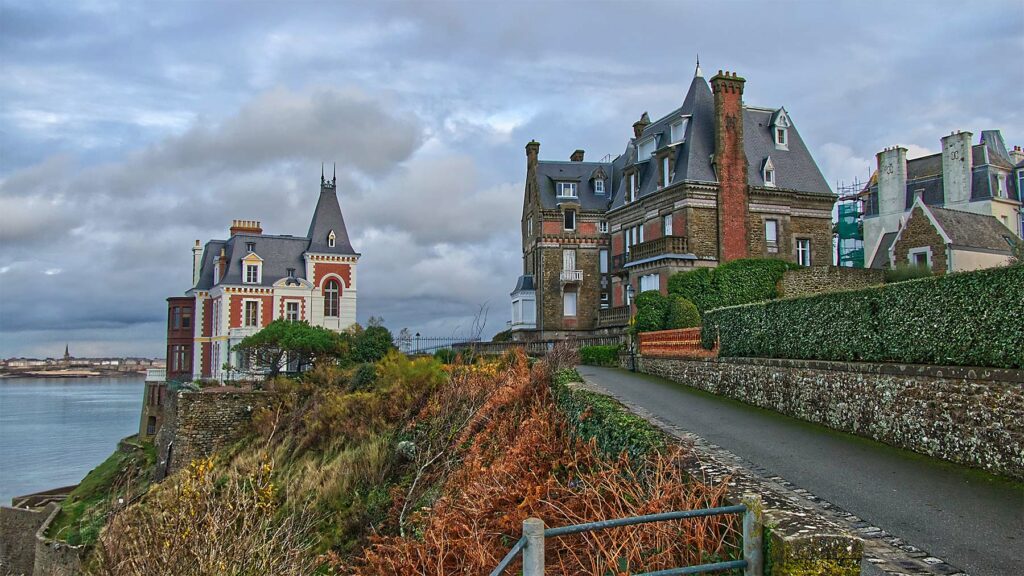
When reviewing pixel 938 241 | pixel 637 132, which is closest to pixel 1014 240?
pixel 938 241

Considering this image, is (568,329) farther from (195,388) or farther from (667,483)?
(667,483)

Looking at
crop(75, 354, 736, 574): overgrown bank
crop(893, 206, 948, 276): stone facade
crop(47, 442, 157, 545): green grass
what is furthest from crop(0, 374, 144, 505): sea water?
crop(893, 206, 948, 276): stone facade

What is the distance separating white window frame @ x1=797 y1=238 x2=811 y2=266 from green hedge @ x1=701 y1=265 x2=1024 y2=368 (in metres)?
22.5

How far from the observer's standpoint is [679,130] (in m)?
38.3

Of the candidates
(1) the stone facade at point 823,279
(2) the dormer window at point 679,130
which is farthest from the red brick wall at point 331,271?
(1) the stone facade at point 823,279

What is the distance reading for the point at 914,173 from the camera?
48.8 m

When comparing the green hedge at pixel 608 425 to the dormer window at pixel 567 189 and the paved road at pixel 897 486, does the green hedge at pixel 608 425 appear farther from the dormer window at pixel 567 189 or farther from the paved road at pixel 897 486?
the dormer window at pixel 567 189

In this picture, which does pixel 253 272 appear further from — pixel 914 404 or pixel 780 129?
pixel 914 404

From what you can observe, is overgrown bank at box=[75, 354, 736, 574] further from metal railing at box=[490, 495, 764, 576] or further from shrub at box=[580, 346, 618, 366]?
shrub at box=[580, 346, 618, 366]

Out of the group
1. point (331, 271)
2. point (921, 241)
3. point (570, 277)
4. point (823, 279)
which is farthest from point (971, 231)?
point (331, 271)

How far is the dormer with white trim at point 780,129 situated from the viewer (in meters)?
39.0

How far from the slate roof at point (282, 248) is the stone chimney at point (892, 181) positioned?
37.0 meters

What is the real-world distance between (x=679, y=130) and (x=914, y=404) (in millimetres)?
29411

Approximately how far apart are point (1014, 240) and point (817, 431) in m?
30.1
